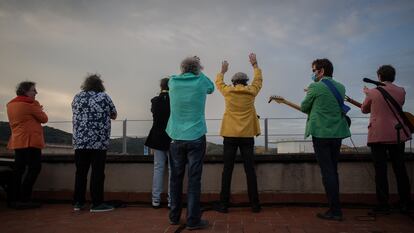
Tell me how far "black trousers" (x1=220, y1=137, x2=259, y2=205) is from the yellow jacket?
0.11 meters

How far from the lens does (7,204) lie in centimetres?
601

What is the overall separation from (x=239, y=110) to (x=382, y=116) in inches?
71.1

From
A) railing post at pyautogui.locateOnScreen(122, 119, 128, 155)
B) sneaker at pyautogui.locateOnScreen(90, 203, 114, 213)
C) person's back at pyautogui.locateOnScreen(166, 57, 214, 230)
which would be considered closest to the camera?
person's back at pyautogui.locateOnScreen(166, 57, 214, 230)

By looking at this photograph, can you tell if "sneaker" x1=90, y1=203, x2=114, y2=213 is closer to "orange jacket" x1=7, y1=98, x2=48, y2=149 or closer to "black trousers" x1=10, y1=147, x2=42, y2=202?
"black trousers" x1=10, y1=147, x2=42, y2=202

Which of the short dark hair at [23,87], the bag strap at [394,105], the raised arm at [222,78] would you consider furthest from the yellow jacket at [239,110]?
the short dark hair at [23,87]

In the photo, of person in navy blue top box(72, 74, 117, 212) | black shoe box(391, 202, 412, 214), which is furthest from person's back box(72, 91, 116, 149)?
black shoe box(391, 202, 412, 214)

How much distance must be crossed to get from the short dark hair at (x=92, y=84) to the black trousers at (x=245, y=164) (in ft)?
6.51

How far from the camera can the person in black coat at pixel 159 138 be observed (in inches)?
216

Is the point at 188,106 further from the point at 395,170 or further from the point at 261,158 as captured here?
the point at 395,170

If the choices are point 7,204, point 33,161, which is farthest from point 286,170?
point 7,204

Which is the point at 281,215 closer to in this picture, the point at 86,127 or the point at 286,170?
the point at 286,170

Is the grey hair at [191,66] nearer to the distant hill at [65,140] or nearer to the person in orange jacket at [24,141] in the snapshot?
the person in orange jacket at [24,141]

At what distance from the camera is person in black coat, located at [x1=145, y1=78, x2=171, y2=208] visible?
5488mm

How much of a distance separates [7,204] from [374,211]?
5320 mm
